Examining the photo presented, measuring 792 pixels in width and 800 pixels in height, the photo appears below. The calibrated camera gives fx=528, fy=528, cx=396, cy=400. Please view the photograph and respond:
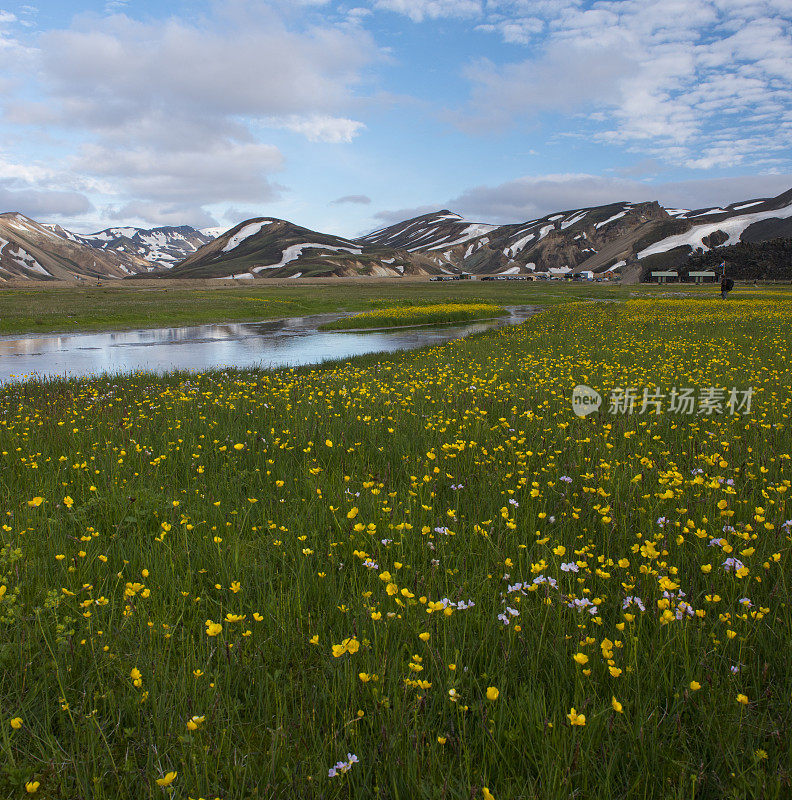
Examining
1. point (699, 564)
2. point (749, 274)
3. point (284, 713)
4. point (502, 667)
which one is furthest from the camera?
point (749, 274)

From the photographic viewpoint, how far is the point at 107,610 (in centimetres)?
380

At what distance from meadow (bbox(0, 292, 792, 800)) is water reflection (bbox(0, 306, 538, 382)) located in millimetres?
15152

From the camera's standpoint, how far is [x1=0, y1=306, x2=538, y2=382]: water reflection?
22.4m

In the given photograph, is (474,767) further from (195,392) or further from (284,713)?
(195,392)

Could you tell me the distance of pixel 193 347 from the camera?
29266 millimetres

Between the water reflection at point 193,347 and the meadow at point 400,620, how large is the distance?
49.7 ft

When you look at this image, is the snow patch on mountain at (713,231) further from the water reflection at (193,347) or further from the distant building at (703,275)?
the water reflection at (193,347)

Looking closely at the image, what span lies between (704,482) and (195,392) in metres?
11.4

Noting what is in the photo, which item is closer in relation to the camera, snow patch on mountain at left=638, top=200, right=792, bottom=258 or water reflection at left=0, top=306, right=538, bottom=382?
water reflection at left=0, top=306, right=538, bottom=382

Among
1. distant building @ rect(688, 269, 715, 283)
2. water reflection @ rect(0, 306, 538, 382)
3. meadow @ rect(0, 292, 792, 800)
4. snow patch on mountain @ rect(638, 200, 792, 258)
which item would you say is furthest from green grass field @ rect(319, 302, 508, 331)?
snow patch on mountain @ rect(638, 200, 792, 258)

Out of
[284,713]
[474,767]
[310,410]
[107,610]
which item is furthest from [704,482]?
[310,410]

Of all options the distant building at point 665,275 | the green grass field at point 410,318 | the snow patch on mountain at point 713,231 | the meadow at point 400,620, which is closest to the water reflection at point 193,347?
the green grass field at point 410,318

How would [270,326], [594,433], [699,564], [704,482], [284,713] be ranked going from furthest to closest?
[270,326]
[594,433]
[704,482]
[699,564]
[284,713]

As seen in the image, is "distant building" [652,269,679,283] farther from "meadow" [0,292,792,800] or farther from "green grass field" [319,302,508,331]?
"meadow" [0,292,792,800]
